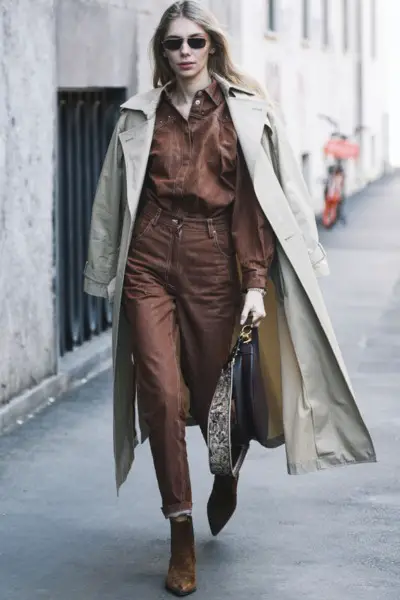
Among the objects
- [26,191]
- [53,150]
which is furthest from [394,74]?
[26,191]

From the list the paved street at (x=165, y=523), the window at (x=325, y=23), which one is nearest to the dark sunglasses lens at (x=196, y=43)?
the paved street at (x=165, y=523)

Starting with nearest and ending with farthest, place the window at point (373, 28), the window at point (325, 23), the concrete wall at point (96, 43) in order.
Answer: the concrete wall at point (96, 43) → the window at point (325, 23) → the window at point (373, 28)

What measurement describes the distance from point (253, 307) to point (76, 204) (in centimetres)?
507

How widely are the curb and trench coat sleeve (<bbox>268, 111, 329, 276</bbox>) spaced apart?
2914 millimetres

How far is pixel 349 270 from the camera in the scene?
1527 centimetres

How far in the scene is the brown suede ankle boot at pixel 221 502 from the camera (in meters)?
6.01

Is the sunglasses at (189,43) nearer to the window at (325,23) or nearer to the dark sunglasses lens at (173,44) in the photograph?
the dark sunglasses lens at (173,44)

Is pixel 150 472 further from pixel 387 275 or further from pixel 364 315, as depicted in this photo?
pixel 387 275

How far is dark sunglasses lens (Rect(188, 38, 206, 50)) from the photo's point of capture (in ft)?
18.1

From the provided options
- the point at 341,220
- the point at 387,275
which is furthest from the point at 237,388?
the point at 341,220

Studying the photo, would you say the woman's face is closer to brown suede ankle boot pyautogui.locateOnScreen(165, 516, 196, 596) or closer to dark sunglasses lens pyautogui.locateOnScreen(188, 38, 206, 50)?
dark sunglasses lens pyautogui.locateOnScreen(188, 38, 206, 50)

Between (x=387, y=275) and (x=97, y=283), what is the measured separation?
30.6 ft

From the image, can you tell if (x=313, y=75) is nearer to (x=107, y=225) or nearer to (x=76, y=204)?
(x=76, y=204)

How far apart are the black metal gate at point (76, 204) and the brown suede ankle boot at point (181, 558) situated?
4.20 metres
